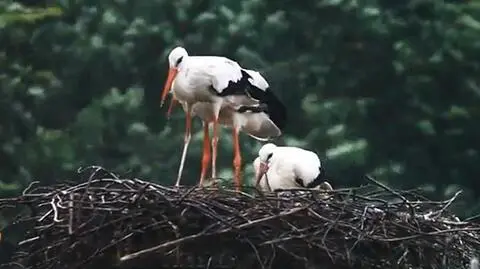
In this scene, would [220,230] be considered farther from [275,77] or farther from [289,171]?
[275,77]

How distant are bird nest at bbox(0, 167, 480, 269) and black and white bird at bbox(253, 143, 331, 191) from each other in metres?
0.70

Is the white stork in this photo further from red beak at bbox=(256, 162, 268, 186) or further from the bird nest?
the bird nest

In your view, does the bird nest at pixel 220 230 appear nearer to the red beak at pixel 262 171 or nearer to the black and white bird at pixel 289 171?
the black and white bird at pixel 289 171

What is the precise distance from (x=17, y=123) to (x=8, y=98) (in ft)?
0.52

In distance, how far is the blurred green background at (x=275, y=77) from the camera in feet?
25.6

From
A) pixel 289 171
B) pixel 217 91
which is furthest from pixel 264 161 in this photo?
pixel 217 91

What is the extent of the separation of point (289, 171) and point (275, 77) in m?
3.62

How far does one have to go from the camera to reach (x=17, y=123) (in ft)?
26.0

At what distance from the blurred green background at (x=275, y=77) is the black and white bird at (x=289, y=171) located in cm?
312

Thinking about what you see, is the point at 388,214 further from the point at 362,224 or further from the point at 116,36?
the point at 116,36

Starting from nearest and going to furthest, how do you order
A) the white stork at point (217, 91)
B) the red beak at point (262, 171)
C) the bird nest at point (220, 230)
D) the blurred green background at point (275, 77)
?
the bird nest at point (220, 230) → the white stork at point (217, 91) → the red beak at point (262, 171) → the blurred green background at point (275, 77)

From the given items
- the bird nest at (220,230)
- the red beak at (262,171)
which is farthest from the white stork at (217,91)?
the bird nest at (220,230)

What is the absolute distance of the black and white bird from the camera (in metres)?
4.34

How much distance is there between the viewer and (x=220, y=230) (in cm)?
327
